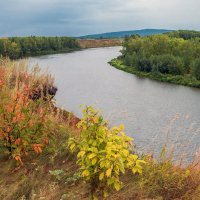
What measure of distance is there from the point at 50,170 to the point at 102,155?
2.62 metres

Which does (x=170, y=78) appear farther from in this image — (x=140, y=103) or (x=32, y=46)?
(x=32, y=46)

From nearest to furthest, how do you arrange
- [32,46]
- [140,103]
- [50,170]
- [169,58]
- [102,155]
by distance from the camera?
[102,155], [50,170], [140,103], [169,58], [32,46]

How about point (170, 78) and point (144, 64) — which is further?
point (144, 64)

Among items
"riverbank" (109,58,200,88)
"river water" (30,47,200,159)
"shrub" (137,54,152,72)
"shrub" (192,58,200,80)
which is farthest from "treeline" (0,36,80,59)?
"shrub" (192,58,200,80)

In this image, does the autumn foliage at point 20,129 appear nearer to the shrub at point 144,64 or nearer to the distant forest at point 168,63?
the distant forest at point 168,63

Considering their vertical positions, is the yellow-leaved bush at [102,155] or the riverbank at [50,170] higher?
the yellow-leaved bush at [102,155]

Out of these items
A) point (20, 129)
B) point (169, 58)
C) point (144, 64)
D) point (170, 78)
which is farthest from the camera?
point (144, 64)

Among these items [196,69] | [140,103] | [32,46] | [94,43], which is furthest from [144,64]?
[94,43]

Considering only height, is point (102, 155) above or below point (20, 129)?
above

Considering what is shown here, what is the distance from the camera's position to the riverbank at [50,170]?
5.48m

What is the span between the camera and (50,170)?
670 cm

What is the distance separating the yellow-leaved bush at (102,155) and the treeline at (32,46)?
76.5 metres

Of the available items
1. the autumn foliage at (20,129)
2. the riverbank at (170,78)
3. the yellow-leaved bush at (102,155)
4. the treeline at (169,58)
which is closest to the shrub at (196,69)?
the treeline at (169,58)

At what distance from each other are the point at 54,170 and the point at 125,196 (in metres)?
1.80
